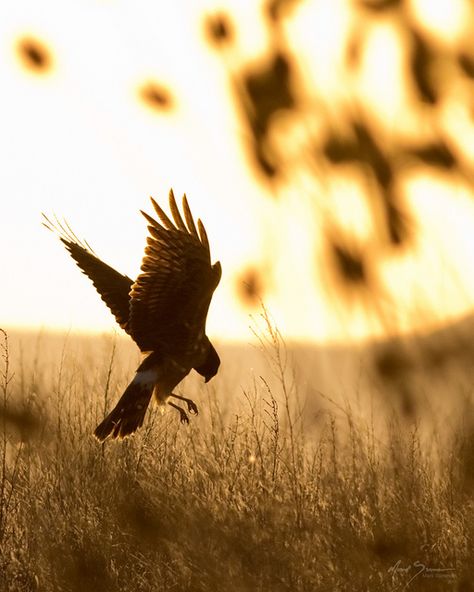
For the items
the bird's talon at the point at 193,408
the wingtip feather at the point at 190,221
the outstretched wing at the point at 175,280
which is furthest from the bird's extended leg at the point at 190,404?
the wingtip feather at the point at 190,221

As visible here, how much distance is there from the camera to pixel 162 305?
18.4 feet

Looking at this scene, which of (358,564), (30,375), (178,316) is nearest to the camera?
Answer: (358,564)

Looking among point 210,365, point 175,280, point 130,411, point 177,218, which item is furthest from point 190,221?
point 210,365

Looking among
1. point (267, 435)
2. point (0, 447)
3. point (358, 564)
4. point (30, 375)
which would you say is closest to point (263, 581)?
point (358, 564)

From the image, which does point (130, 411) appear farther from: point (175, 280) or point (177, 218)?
point (177, 218)

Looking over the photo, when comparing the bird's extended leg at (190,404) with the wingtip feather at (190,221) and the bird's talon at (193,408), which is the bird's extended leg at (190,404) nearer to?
the bird's talon at (193,408)

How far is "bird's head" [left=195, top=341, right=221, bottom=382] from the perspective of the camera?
623 centimetres

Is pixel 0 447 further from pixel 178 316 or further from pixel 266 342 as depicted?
pixel 266 342

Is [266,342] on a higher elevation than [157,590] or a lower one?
higher

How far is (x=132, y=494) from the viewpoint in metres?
5.19

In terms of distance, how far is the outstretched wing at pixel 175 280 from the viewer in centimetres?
525

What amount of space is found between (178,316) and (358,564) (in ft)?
6.34

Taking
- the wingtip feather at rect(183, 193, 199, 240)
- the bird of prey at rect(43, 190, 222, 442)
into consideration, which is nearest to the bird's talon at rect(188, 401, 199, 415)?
the bird of prey at rect(43, 190, 222, 442)

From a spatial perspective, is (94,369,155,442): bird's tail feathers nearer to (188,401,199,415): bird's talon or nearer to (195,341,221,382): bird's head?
(188,401,199,415): bird's talon
